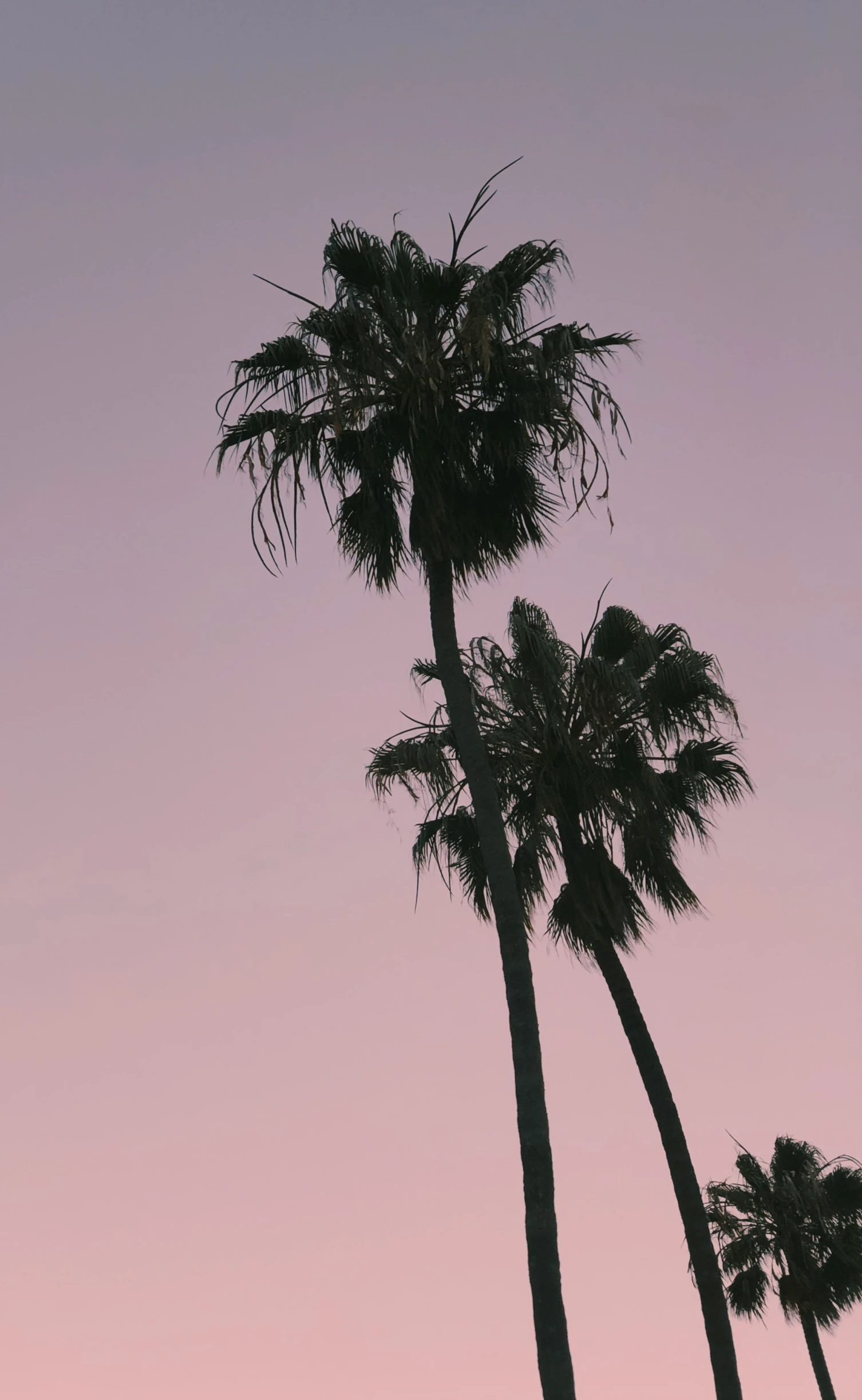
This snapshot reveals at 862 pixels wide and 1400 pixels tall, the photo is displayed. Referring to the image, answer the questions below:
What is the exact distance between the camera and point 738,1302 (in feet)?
97.6

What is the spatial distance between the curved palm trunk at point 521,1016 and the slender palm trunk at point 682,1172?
18.7 ft

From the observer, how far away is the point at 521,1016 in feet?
46.8

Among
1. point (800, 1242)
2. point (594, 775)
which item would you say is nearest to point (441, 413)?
point (594, 775)

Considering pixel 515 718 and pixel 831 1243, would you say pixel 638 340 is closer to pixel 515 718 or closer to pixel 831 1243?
pixel 515 718

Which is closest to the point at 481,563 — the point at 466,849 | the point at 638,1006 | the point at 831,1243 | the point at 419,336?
the point at 419,336

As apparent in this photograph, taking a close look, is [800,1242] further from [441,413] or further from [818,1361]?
[441,413]

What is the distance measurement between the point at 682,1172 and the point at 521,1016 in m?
7.64

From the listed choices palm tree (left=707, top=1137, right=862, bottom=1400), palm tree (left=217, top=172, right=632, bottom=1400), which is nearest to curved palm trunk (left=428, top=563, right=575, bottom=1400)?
palm tree (left=217, top=172, right=632, bottom=1400)

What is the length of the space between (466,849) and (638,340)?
334 inches

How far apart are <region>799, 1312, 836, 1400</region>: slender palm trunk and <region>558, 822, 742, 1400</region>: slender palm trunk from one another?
1164 centimetres

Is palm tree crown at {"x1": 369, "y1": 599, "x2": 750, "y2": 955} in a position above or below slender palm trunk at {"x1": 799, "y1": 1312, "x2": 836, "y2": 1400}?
above

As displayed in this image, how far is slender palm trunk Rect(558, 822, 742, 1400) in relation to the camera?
63.2 ft

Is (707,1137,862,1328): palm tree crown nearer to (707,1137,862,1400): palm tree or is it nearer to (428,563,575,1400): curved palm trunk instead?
(707,1137,862,1400): palm tree

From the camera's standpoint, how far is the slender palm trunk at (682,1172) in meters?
19.3
